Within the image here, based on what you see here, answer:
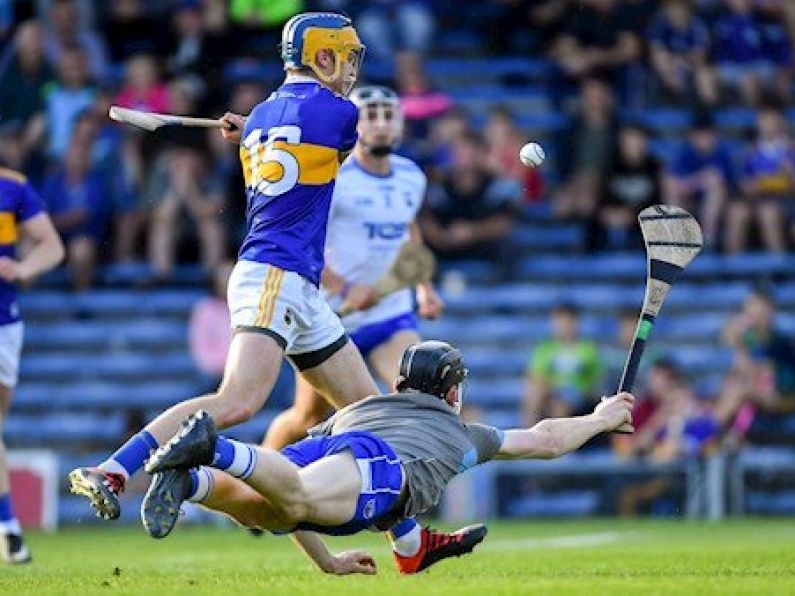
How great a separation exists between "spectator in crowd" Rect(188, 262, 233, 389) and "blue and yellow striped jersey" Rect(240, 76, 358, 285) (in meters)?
9.93

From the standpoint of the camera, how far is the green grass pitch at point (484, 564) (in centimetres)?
871

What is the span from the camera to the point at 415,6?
2264 cm

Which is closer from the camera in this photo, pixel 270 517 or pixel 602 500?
pixel 270 517

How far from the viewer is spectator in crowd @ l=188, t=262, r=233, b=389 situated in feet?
65.5

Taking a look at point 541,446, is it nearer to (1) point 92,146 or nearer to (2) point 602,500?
(2) point 602,500

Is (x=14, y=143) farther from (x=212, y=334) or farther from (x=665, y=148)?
(x=665, y=148)

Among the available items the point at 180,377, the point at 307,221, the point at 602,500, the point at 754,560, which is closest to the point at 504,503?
→ the point at 602,500

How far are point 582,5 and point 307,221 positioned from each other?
41.8ft

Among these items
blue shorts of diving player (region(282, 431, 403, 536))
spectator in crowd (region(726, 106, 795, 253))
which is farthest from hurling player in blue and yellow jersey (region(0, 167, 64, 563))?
spectator in crowd (region(726, 106, 795, 253))

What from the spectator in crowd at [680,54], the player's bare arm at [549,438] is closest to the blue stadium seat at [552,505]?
the spectator in crowd at [680,54]

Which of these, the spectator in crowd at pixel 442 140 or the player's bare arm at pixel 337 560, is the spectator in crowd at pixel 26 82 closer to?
the spectator in crowd at pixel 442 140

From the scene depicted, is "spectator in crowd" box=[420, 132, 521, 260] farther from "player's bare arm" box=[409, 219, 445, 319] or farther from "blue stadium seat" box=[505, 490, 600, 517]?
"player's bare arm" box=[409, 219, 445, 319]

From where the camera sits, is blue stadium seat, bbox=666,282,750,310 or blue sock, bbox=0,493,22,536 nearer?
blue sock, bbox=0,493,22,536

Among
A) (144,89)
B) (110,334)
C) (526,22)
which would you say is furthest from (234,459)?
(526,22)
